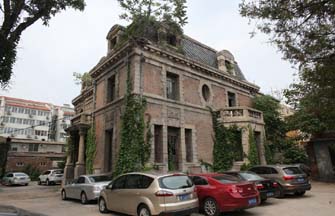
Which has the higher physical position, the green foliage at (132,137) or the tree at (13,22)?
the tree at (13,22)

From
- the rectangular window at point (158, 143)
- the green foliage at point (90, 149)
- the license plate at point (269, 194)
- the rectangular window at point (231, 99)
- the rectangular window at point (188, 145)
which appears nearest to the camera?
the license plate at point (269, 194)

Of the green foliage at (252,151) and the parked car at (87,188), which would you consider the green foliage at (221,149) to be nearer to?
the green foliage at (252,151)

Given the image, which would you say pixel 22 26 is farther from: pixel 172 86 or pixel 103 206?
pixel 172 86

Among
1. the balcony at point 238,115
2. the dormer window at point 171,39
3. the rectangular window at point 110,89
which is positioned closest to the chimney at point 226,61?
the balcony at point 238,115

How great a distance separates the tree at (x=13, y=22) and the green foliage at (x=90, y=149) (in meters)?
8.83

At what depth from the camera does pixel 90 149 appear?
62.0 feet

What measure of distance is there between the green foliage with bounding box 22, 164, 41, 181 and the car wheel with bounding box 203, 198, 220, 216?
120ft

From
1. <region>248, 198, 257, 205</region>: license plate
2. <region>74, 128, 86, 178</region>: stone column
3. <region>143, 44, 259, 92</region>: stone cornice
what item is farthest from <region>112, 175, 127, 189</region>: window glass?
<region>74, 128, 86, 178</region>: stone column

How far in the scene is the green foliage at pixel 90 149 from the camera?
18578 millimetres

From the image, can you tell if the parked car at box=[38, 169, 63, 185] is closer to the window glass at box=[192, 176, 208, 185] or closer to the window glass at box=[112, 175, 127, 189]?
the window glass at box=[112, 175, 127, 189]

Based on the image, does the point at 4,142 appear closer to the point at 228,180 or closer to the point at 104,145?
the point at 104,145

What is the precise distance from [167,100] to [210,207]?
9.21m

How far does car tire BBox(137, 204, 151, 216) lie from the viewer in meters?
7.58

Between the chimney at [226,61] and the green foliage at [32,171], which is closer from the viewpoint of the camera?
the chimney at [226,61]
